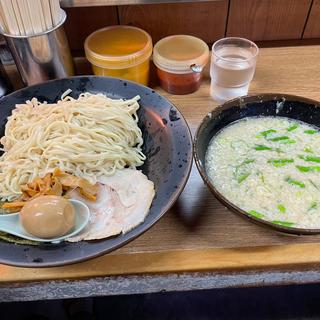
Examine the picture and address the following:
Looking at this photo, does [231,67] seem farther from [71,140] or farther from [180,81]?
[71,140]

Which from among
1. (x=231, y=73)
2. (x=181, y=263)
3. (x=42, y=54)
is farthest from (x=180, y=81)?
(x=181, y=263)

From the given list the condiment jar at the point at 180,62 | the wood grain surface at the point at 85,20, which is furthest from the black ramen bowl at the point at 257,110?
the wood grain surface at the point at 85,20

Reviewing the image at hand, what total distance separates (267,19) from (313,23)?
211 millimetres

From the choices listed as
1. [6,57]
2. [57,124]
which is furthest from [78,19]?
[57,124]

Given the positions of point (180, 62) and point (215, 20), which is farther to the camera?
point (215, 20)

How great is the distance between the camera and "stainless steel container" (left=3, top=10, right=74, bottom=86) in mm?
1266

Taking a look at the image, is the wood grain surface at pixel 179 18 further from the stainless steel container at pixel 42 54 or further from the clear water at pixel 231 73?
the stainless steel container at pixel 42 54

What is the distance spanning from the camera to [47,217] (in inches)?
34.9

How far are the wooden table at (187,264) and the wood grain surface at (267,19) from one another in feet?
3.07

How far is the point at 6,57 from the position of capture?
158 cm

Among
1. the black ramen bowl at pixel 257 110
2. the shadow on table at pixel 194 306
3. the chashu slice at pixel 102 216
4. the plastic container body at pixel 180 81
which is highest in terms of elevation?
the black ramen bowl at pixel 257 110

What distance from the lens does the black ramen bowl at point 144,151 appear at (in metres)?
0.84

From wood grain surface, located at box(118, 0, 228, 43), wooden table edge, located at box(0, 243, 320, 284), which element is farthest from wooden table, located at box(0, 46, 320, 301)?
wood grain surface, located at box(118, 0, 228, 43)

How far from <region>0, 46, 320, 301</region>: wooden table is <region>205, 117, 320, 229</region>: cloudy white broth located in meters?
0.08
